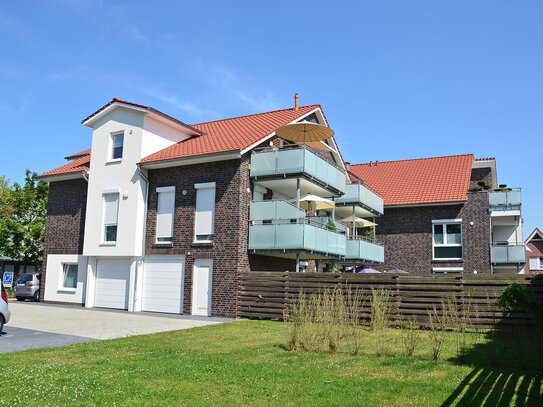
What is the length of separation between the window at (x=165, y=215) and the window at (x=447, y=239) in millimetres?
15730

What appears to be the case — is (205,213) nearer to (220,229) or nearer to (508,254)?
(220,229)

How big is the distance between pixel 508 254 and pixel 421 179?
284 inches

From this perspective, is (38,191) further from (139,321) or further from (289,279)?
(289,279)

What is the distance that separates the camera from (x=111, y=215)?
22.9 metres

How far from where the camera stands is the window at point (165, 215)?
21.6 metres

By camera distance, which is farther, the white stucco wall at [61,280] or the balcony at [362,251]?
the balcony at [362,251]

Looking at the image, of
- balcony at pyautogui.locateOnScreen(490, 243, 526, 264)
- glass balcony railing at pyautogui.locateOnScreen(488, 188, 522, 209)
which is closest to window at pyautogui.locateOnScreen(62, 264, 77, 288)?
balcony at pyautogui.locateOnScreen(490, 243, 526, 264)

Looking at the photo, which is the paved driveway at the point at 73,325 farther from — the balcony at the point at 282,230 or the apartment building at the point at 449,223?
the apartment building at the point at 449,223

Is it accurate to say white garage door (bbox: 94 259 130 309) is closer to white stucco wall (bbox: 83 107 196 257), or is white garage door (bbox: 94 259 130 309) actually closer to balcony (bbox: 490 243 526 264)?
white stucco wall (bbox: 83 107 196 257)

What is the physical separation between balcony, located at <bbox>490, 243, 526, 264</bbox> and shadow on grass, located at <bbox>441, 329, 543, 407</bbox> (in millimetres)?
17384

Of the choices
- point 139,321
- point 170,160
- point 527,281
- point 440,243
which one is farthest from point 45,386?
point 440,243

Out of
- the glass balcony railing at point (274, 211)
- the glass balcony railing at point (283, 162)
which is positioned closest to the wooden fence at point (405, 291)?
the glass balcony railing at point (274, 211)

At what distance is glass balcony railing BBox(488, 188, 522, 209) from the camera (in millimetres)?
28859

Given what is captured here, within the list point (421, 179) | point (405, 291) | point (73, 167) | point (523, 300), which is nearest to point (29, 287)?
point (73, 167)
